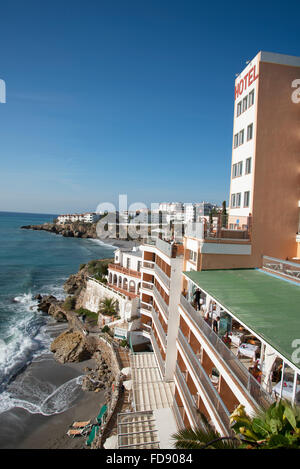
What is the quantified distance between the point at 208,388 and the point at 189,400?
9.15 ft

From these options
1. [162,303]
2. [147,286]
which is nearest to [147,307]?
[147,286]

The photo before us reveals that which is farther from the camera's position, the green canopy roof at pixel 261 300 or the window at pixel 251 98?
the window at pixel 251 98

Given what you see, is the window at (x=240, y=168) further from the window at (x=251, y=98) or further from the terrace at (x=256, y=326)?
the terrace at (x=256, y=326)

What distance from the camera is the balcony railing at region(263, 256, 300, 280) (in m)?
12.9

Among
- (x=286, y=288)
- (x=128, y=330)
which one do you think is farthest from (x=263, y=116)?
(x=128, y=330)

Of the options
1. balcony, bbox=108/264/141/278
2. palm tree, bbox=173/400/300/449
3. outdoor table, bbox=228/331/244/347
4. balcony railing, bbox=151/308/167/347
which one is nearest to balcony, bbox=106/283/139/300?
balcony, bbox=108/264/141/278

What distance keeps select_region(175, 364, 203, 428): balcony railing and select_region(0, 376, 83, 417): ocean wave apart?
12992 mm

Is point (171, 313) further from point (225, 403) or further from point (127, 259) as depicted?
point (127, 259)

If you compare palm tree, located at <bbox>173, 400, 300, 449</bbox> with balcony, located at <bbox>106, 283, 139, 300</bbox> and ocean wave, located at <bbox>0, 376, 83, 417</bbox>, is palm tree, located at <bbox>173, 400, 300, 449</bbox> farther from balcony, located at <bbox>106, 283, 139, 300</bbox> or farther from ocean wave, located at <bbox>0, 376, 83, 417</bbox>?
balcony, located at <bbox>106, 283, 139, 300</bbox>

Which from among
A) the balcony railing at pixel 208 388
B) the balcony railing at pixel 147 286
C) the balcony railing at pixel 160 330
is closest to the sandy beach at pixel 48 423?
the balcony railing at pixel 160 330

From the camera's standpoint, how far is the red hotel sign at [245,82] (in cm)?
1647

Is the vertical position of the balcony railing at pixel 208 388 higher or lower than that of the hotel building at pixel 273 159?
lower

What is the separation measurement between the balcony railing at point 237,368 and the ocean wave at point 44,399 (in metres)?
16.9

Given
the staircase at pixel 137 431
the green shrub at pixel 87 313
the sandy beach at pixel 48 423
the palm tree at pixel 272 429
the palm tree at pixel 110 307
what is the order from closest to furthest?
the palm tree at pixel 272 429 < the staircase at pixel 137 431 < the sandy beach at pixel 48 423 < the palm tree at pixel 110 307 < the green shrub at pixel 87 313
